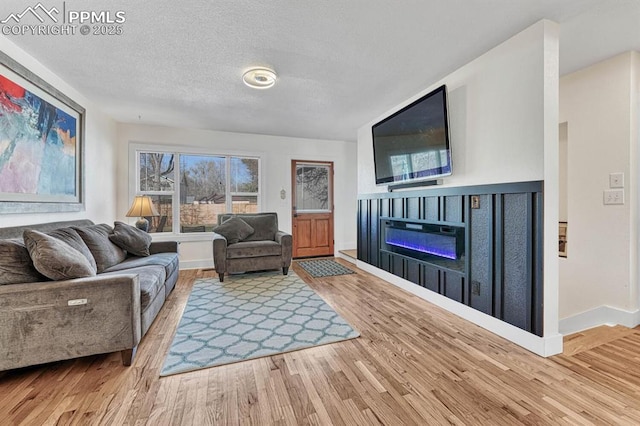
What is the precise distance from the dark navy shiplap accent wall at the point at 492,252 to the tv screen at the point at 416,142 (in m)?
0.25

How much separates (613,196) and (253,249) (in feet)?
12.9

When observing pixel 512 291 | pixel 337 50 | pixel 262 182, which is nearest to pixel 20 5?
pixel 337 50

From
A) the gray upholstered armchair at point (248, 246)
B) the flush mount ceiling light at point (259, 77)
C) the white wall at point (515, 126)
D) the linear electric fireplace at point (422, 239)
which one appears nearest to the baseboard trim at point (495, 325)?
the white wall at point (515, 126)

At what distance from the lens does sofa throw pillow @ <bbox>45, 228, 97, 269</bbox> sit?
219 centimetres

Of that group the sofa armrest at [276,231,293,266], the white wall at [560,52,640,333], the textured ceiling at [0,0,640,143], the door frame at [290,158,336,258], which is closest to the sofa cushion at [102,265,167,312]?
the sofa armrest at [276,231,293,266]

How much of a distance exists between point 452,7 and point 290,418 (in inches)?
103

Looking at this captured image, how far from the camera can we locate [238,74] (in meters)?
2.69

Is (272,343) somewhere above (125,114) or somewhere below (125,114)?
below

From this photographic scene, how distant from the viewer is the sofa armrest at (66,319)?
1.59m

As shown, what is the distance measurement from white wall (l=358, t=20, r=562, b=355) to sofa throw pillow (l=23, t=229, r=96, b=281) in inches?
122

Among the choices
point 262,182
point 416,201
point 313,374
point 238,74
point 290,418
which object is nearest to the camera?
point 290,418

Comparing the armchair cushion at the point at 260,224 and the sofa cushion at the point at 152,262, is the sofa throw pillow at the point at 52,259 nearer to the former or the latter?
the sofa cushion at the point at 152,262

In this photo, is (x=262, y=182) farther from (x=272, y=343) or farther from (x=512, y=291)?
(x=512, y=291)

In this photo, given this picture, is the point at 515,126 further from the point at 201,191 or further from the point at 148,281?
the point at 201,191
